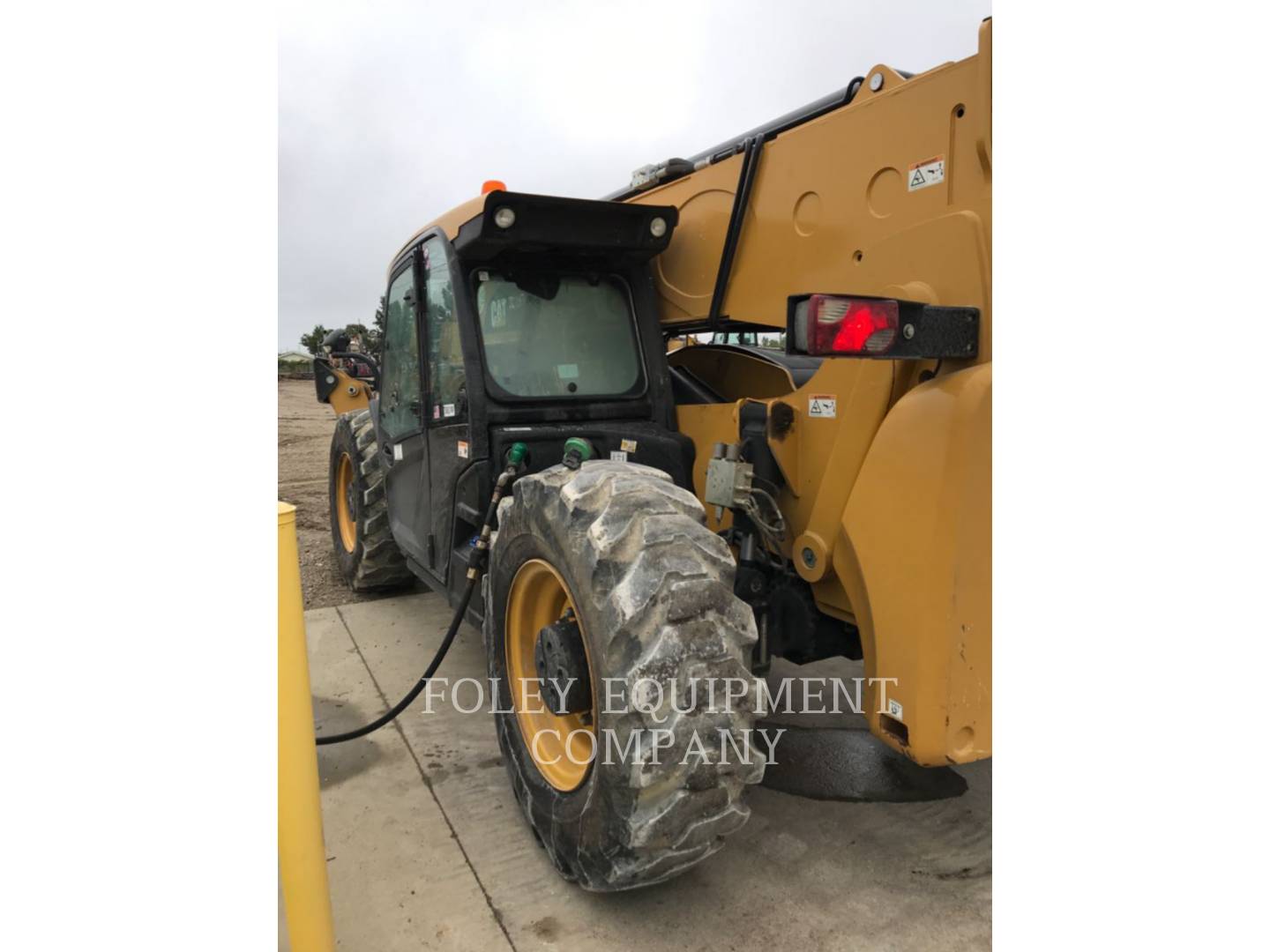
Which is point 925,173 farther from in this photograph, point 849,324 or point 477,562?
point 477,562

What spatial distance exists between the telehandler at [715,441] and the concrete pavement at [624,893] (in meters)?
0.22

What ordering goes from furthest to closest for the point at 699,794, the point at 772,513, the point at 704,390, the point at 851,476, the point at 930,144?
the point at 704,390 < the point at 772,513 < the point at 851,476 < the point at 930,144 < the point at 699,794

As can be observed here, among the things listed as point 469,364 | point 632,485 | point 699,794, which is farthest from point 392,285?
point 699,794

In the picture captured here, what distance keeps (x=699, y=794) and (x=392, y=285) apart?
3.56 m

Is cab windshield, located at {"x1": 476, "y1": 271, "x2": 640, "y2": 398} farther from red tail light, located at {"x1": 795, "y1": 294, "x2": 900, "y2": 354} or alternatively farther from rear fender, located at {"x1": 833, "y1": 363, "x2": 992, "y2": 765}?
red tail light, located at {"x1": 795, "y1": 294, "x2": 900, "y2": 354}

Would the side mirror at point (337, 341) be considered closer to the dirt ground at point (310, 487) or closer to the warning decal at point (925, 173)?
the dirt ground at point (310, 487)

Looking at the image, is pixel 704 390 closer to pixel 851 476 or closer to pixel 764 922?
pixel 851 476

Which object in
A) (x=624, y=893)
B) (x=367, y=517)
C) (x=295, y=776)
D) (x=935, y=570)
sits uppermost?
(x=935, y=570)

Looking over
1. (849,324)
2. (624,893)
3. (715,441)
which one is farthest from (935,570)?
(624,893)

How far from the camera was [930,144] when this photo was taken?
101 inches

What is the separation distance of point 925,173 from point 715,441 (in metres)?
1.35

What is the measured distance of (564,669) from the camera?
2.61 metres

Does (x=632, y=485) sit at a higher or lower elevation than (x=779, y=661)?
higher

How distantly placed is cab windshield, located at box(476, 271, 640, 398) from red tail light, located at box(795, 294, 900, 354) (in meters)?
1.72
